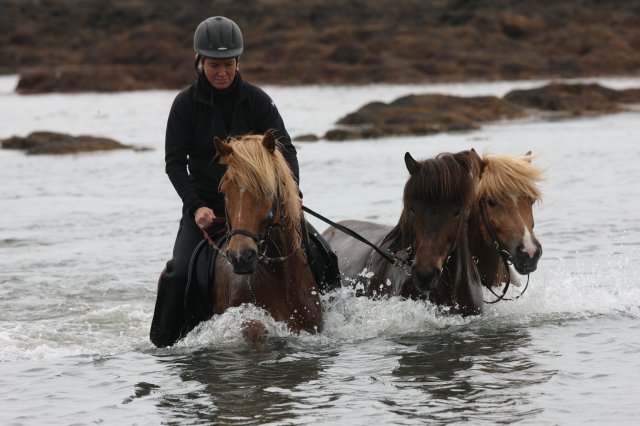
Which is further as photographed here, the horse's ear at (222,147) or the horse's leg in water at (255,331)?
the horse's leg in water at (255,331)

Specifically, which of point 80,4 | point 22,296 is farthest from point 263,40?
point 22,296

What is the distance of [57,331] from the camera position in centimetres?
1023

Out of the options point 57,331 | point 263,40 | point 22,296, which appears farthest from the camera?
point 263,40

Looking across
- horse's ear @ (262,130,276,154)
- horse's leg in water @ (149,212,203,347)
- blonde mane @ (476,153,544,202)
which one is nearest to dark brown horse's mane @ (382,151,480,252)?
blonde mane @ (476,153,544,202)

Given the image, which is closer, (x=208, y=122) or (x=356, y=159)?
(x=208, y=122)

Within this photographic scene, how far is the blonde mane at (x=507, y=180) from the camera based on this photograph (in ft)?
27.5

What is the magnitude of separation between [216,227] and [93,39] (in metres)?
93.0

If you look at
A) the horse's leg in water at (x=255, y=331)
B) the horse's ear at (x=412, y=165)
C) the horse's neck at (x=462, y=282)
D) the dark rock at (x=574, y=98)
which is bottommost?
the horse's leg in water at (x=255, y=331)

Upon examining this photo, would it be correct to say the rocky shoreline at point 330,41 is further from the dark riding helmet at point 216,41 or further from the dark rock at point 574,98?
the dark riding helmet at point 216,41

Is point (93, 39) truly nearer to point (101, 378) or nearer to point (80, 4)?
point (80, 4)

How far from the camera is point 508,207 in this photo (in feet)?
27.6

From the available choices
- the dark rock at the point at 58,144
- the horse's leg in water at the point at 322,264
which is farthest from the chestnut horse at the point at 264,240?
the dark rock at the point at 58,144

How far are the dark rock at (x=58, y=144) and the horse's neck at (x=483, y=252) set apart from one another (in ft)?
75.5

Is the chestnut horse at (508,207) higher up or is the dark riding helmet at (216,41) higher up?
the dark riding helmet at (216,41)
